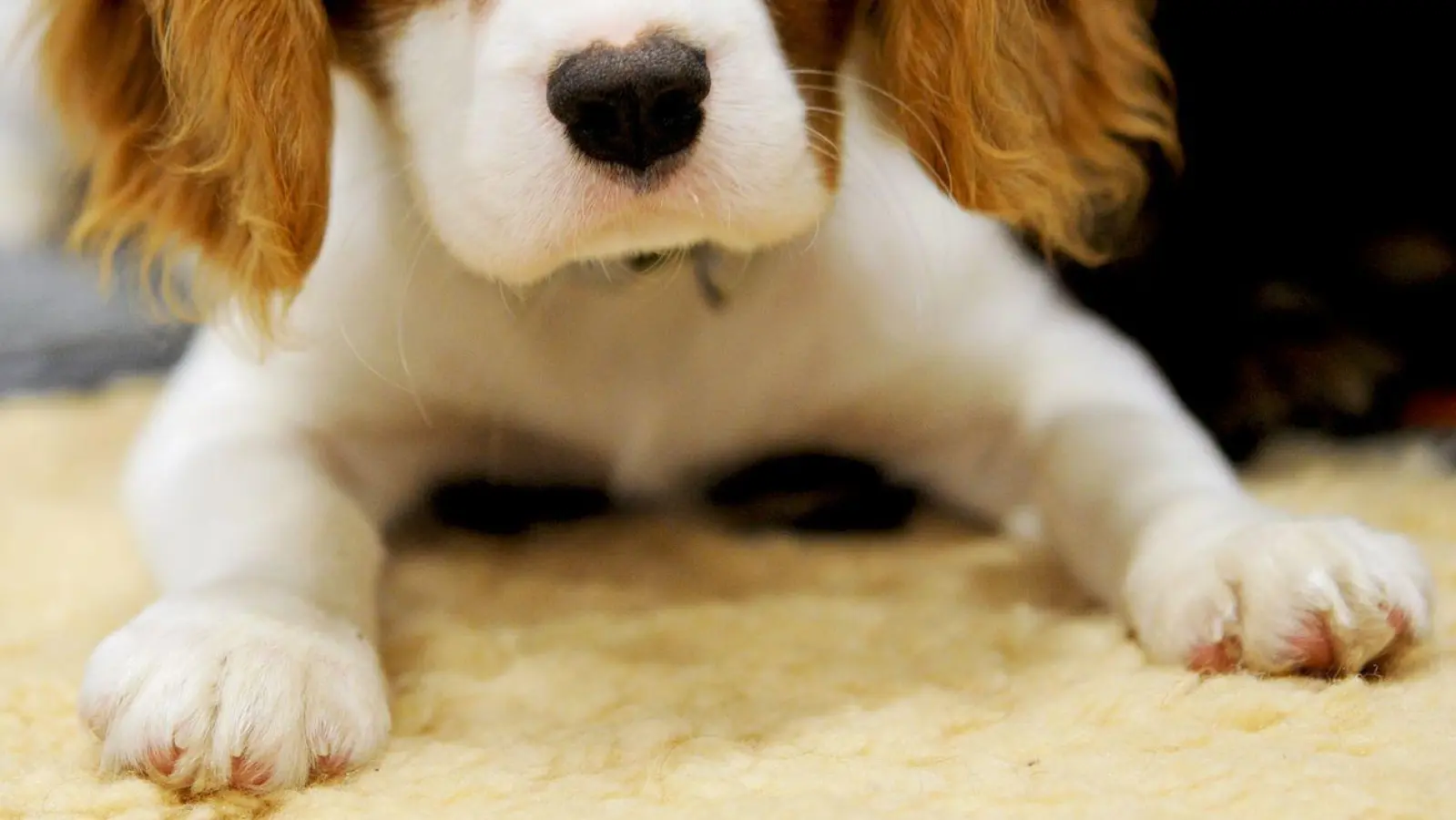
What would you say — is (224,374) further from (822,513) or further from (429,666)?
(822,513)

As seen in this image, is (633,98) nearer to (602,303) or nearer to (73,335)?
(602,303)

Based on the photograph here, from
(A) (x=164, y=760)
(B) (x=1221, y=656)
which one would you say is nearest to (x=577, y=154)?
(A) (x=164, y=760)

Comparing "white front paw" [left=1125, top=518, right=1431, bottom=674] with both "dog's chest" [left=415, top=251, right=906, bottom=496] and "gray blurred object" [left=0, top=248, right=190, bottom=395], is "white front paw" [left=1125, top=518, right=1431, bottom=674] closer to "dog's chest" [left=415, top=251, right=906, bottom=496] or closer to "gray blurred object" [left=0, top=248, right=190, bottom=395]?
"dog's chest" [left=415, top=251, right=906, bottom=496]

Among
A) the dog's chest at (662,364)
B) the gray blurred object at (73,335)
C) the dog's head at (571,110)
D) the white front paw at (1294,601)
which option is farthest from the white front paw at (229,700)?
the gray blurred object at (73,335)

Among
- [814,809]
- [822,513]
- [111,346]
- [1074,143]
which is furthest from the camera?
[111,346]

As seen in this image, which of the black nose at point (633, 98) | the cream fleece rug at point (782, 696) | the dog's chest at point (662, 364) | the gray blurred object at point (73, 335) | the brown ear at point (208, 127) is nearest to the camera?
the cream fleece rug at point (782, 696)

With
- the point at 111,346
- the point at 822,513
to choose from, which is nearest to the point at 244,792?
the point at 822,513

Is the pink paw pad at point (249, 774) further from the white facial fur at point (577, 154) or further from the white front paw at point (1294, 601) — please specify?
the white front paw at point (1294, 601)
